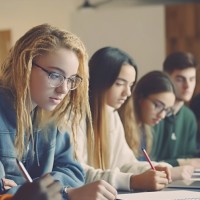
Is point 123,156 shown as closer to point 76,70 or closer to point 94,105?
point 94,105

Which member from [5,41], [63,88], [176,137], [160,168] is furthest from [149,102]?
[5,41]

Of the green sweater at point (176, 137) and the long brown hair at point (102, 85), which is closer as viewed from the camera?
the long brown hair at point (102, 85)

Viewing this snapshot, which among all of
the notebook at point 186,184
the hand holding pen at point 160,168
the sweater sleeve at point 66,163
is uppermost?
the sweater sleeve at point 66,163

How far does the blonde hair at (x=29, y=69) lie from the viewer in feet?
4.91

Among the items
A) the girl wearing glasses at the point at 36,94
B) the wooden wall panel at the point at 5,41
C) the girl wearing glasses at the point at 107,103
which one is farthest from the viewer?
the wooden wall panel at the point at 5,41

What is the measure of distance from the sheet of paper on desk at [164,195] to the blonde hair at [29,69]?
0.89ft

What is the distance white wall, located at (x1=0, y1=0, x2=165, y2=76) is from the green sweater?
1535 mm

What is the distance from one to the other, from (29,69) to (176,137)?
4.83ft

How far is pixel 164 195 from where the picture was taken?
63.4 inches

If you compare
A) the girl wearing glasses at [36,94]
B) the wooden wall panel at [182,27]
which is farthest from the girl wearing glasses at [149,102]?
the wooden wall panel at [182,27]

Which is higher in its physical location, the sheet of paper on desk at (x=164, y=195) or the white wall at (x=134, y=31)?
the white wall at (x=134, y=31)

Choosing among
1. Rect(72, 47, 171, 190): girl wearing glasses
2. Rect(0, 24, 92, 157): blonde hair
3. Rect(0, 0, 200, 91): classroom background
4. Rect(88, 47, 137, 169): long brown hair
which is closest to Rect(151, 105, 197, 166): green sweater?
Rect(72, 47, 171, 190): girl wearing glasses

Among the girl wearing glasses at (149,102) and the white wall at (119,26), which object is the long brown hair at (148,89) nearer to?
the girl wearing glasses at (149,102)

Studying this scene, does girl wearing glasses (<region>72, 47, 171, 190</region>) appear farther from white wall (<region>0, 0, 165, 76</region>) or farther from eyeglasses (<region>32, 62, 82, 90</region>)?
white wall (<region>0, 0, 165, 76</region>)
